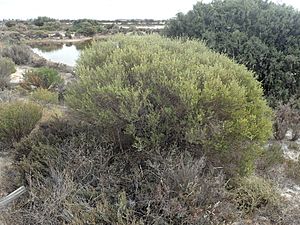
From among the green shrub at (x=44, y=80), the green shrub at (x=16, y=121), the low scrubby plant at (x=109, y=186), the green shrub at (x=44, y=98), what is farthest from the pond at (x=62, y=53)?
the low scrubby plant at (x=109, y=186)

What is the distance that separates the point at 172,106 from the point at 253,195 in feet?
5.27

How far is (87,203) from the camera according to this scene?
13.3 ft

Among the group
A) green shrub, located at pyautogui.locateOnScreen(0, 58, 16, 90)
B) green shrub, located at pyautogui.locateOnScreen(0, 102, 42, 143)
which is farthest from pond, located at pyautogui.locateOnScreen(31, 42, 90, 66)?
green shrub, located at pyautogui.locateOnScreen(0, 102, 42, 143)

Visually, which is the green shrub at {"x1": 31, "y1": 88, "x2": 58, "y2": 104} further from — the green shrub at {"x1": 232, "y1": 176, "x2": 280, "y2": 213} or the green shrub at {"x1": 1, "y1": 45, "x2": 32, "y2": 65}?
the green shrub at {"x1": 1, "y1": 45, "x2": 32, "y2": 65}

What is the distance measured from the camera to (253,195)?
4.94 meters

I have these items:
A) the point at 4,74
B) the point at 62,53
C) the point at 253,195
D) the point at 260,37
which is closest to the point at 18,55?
the point at 4,74

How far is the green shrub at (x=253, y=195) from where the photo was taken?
191 inches

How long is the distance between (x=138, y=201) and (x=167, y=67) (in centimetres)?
Answer: 196

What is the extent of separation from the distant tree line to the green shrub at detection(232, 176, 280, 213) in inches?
174

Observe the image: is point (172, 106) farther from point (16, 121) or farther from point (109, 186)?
point (16, 121)

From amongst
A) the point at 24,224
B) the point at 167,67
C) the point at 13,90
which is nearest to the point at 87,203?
the point at 24,224

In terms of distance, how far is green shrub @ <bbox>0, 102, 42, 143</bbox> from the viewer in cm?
612

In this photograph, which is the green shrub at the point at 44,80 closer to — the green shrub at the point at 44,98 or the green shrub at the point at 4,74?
the green shrub at the point at 4,74

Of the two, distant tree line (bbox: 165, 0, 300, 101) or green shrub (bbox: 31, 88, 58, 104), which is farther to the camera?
distant tree line (bbox: 165, 0, 300, 101)
